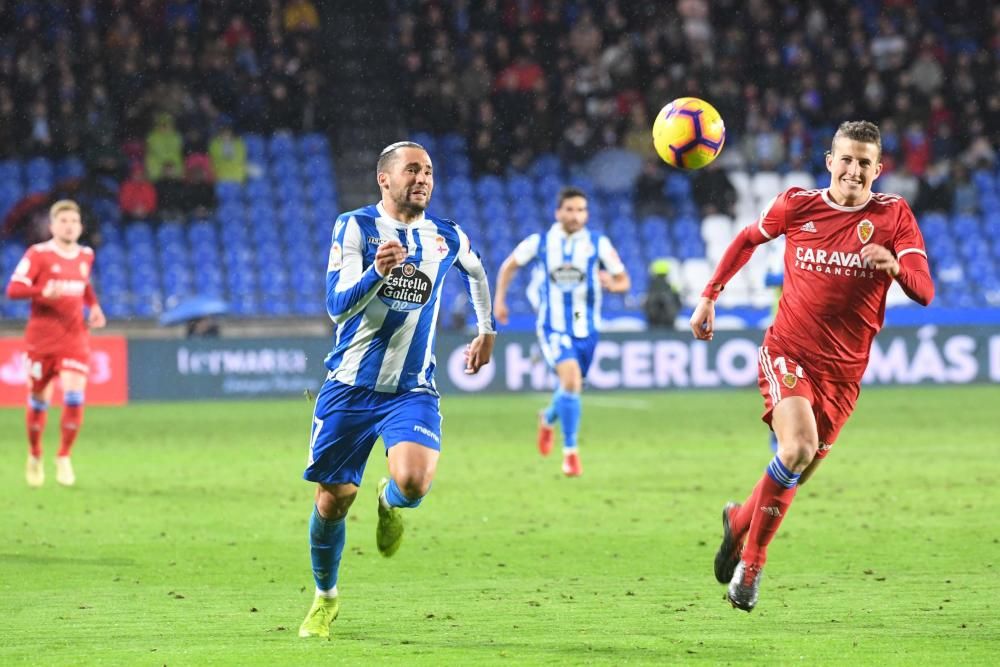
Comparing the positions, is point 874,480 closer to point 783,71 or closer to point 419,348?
point 419,348

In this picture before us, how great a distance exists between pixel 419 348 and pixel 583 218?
6.86 meters

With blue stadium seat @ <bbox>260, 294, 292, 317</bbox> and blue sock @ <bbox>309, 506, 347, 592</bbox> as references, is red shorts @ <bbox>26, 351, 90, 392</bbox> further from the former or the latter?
blue stadium seat @ <bbox>260, 294, 292, 317</bbox>

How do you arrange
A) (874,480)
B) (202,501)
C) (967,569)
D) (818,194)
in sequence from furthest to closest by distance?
(874,480)
(202,501)
(967,569)
(818,194)

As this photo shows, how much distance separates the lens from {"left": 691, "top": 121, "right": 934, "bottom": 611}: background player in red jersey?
6.72m

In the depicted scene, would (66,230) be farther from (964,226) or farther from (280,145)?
(964,226)

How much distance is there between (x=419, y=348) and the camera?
639 cm

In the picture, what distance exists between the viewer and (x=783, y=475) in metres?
6.71

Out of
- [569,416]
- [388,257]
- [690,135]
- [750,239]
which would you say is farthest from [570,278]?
[388,257]

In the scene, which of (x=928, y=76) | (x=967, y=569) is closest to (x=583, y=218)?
(x=967, y=569)

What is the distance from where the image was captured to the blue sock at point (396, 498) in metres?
6.40

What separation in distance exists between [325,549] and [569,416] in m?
6.60

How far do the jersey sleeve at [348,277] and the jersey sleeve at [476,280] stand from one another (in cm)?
54

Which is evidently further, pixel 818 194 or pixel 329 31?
pixel 329 31

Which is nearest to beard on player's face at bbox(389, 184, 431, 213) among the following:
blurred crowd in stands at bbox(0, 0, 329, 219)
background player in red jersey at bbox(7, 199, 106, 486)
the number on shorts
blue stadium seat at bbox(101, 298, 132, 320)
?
the number on shorts
